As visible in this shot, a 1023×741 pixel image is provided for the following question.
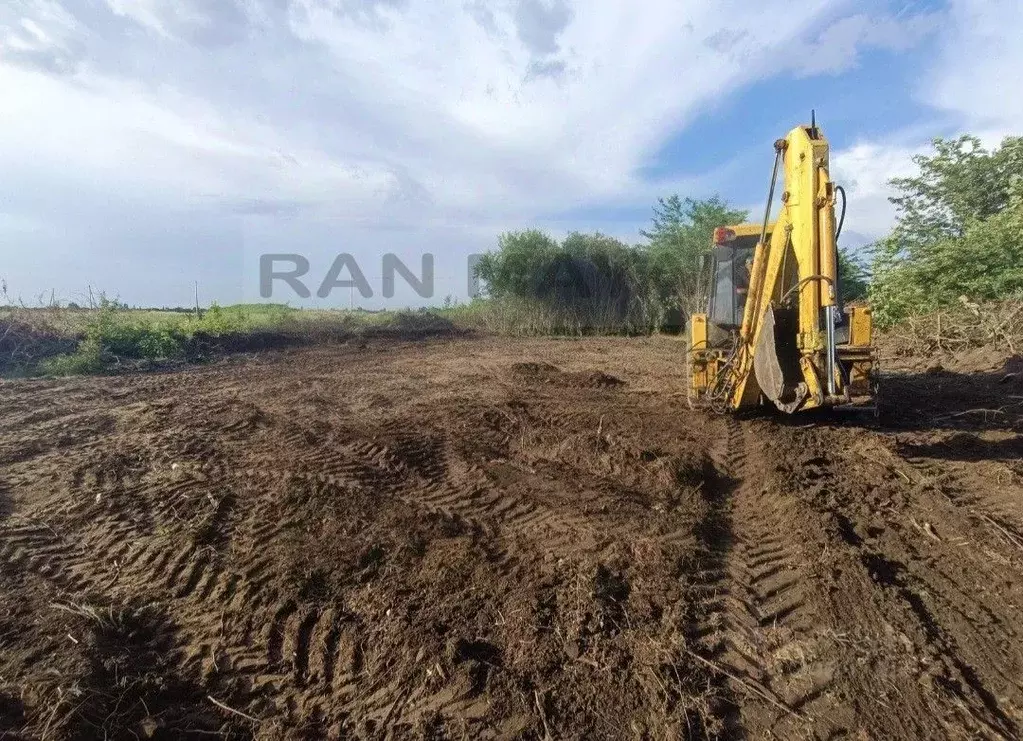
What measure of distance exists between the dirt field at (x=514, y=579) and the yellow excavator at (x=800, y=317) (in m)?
0.65

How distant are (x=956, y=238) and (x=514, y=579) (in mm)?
13423

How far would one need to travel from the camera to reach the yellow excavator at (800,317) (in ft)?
18.2

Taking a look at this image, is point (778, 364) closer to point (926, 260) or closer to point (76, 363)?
point (926, 260)

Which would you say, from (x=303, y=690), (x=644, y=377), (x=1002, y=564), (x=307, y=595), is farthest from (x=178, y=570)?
(x=644, y=377)

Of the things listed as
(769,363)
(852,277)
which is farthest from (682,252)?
(769,363)

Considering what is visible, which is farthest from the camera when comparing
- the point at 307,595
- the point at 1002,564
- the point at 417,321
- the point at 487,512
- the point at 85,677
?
the point at 417,321

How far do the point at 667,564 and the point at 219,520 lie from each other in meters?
3.30

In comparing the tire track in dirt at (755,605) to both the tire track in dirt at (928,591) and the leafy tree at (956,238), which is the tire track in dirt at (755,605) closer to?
the tire track in dirt at (928,591)

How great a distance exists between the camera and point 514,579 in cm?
383

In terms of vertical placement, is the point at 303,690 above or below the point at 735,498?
below

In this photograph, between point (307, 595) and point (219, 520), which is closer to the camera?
point (307, 595)

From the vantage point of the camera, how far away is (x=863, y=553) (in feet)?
13.5

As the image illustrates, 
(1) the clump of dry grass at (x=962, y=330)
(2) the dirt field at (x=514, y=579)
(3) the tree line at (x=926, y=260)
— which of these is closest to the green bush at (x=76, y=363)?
(2) the dirt field at (x=514, y=579)

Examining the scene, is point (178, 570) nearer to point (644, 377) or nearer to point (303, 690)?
point (303, 690)
